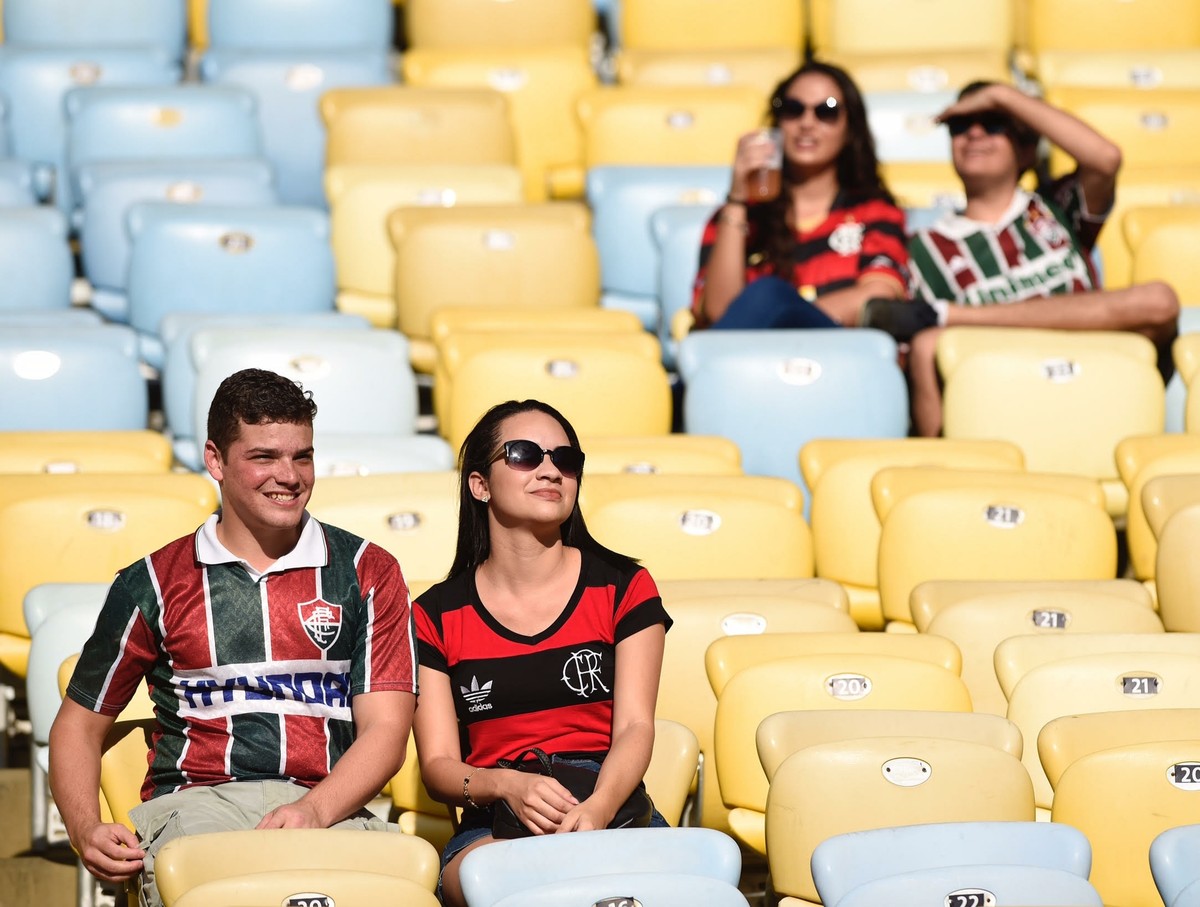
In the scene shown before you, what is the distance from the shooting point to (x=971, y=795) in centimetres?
281

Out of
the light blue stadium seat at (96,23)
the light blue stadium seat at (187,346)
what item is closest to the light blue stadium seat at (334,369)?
the light blue stadium seat at (187,346)

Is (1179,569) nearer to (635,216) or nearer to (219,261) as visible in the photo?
(635,216)

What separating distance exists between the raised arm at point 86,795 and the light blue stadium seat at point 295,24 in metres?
4.22

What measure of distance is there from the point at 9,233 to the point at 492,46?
2.05 metres

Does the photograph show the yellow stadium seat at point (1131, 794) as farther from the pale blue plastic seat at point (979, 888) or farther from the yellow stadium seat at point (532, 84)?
the yellow stadium seat at point (532, 84)

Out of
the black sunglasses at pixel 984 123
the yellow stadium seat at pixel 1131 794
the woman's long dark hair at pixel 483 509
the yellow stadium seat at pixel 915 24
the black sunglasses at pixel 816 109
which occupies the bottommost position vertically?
the yellow stadium seat at pixel 1131 794

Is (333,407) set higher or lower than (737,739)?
higher

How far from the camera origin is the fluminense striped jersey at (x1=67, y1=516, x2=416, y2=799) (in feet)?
8.80

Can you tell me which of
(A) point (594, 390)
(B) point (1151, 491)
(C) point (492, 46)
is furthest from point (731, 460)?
(C) point (492, 46)

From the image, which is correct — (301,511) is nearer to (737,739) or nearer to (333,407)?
(737,739)

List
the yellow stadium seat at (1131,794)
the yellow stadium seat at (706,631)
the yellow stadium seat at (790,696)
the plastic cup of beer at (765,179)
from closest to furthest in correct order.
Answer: the yellow stadium seat at (1131,794) → the yellow stadium seat at (790,696) → the yellow stadium seat at (706,631) → the plastic cup of beer at (765,179)

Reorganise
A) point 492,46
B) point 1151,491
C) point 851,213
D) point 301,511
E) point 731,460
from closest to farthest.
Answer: point 301,511 → point 1151,491 → point 731,460 → point 851,213 → point 492,46

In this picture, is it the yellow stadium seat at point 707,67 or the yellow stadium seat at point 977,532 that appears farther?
the yellow stadium seat at point 707,67

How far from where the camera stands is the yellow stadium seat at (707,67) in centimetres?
634
